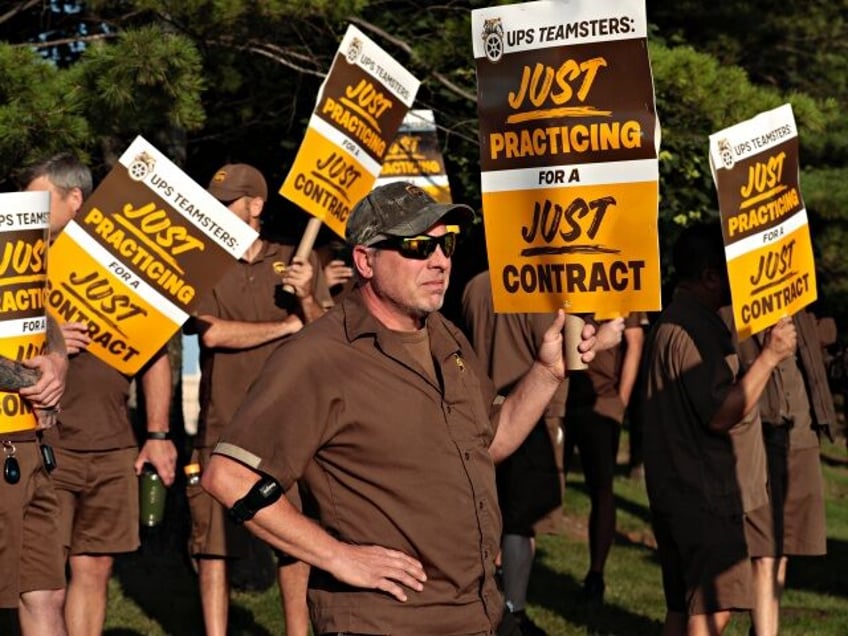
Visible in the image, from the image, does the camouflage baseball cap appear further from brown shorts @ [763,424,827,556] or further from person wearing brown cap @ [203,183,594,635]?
brown shorts @ [763,424,827,556]

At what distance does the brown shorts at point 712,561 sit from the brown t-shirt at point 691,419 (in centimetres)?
6

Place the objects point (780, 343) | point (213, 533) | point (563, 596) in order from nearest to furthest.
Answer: point (780, 343)
point (213, 533)
point (563, 596)

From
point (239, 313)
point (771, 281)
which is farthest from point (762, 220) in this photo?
point (239, 313)

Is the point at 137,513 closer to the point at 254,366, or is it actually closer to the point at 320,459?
the point at 254,366

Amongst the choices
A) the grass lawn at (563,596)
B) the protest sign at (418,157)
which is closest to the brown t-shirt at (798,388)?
the grass lawn at (563,596)

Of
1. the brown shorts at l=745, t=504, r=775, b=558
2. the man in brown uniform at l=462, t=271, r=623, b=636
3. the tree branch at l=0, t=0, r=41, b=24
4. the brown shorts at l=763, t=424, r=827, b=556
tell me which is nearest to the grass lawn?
the man in brown uniform at l=462, t=271, r=623, b=636

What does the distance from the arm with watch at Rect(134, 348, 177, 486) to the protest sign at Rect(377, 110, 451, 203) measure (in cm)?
318

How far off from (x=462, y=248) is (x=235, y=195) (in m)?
7.51

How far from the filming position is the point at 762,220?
7562 mm

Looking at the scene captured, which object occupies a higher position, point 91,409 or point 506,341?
point 506,341

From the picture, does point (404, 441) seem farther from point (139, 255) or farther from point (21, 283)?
point (139, 255)

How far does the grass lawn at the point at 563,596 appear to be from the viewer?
9891mm

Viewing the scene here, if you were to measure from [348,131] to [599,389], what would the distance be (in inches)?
123

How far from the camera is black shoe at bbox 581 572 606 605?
35.5ft
